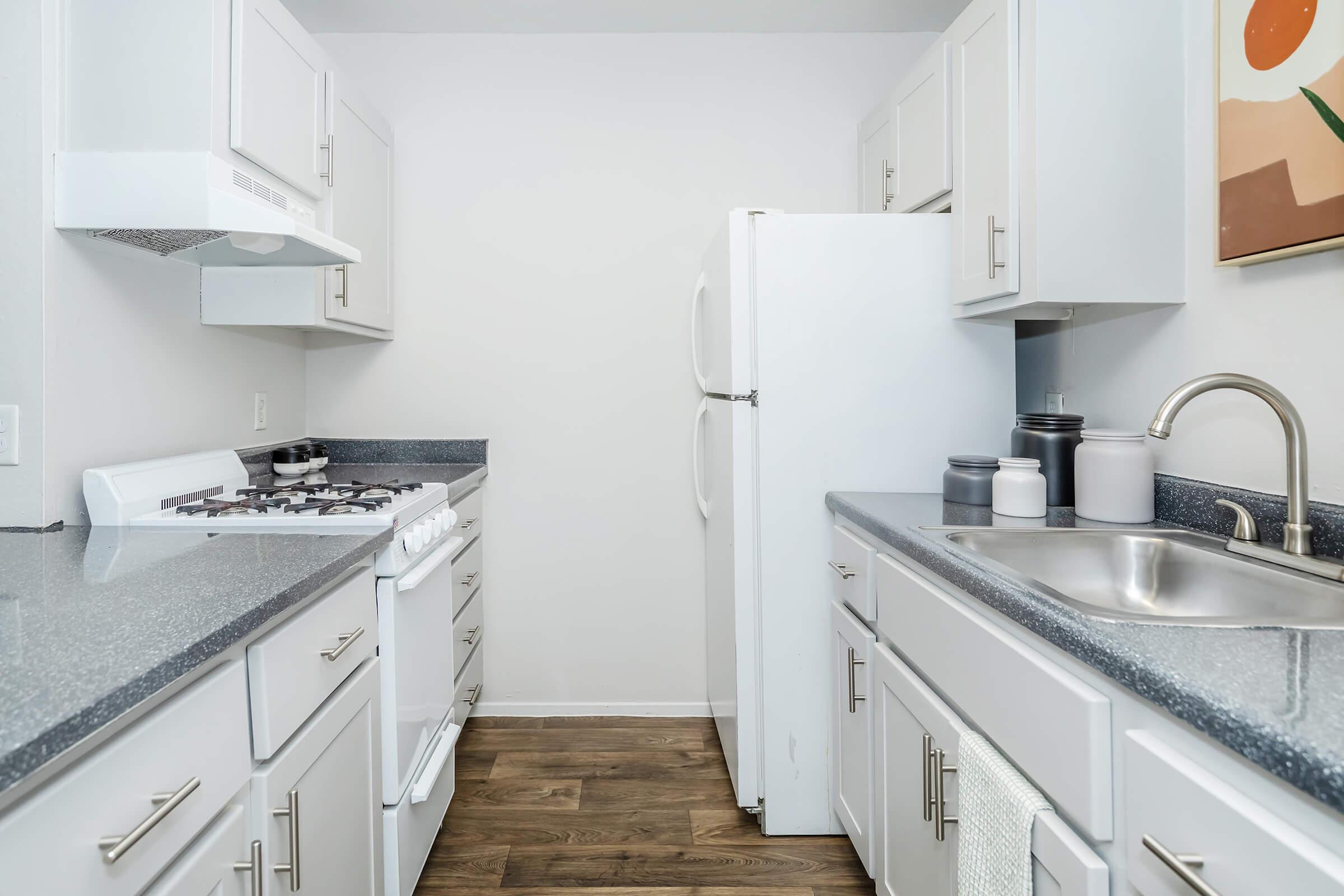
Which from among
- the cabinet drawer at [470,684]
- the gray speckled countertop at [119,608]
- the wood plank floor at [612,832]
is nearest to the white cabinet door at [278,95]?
the gray speckled countertop at [119,608]

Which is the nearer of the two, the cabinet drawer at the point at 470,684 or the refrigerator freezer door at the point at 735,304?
the refrigerator freezer door at the point at 735,304

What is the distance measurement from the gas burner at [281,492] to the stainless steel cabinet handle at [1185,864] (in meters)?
1.83

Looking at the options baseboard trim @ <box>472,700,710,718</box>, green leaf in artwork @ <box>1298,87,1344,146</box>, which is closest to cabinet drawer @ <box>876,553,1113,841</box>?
green leaf in artwork @ <box>1298,87,1344,146</box>

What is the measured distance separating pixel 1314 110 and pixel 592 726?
2524 millimetres

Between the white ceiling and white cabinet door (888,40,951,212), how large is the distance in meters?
0.52

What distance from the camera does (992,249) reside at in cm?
178

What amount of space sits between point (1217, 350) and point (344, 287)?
7.31 feet

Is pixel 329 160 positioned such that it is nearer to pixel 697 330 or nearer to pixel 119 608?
pixel 697 330

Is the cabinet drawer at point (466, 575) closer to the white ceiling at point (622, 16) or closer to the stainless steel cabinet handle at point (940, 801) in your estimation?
the stainless steel cabinet handle at point (940, 801)

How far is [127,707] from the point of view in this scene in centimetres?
71

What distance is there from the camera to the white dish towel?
97cm

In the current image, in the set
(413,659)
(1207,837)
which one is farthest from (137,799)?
(1207,837)

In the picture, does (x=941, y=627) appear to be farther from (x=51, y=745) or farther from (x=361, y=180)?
(x=361, y=180)

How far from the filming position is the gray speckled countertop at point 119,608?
0.66 meters
